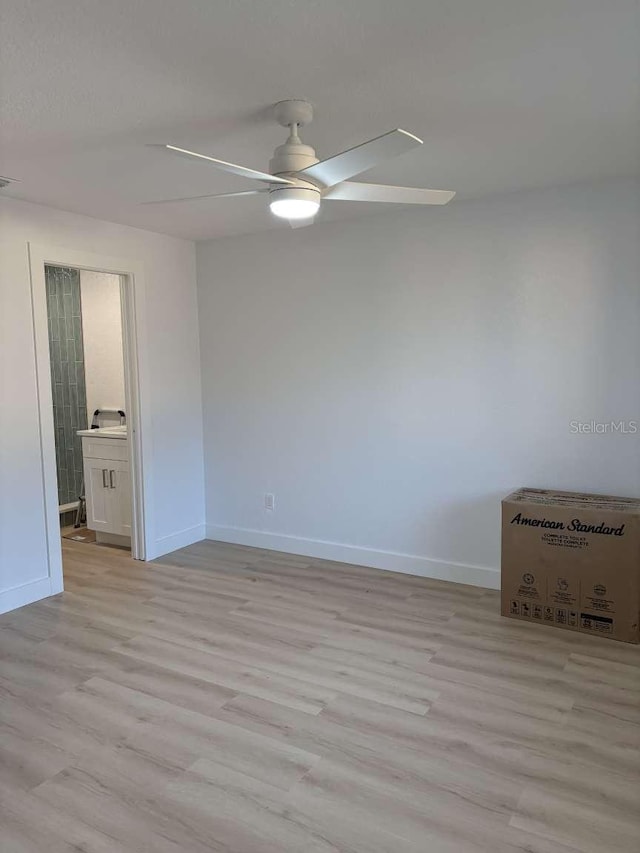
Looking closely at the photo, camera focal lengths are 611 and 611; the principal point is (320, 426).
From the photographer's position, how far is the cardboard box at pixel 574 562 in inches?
121

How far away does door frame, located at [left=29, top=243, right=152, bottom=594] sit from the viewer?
144 inches

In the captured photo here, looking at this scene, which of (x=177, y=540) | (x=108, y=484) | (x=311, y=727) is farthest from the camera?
(x=108, y=484)

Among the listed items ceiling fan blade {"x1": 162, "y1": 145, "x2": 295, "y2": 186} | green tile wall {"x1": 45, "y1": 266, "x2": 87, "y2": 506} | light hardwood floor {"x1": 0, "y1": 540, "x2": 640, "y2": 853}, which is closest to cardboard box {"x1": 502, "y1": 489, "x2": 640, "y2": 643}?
light hardwood floor {"x1": 0, "y1": 540, "x2": 640, "y2": 853}

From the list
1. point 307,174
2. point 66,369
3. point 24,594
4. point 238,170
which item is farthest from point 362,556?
point 66,369

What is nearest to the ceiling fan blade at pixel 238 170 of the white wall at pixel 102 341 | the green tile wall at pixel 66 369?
the white wall at pixel 102 341

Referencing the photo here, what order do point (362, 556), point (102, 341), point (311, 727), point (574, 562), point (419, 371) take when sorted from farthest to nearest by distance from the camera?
point (102, 341)
point (362, 556)
point (419, 371)
point (574, 562)
point (311, 727)

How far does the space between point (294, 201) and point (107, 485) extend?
3.44 meters

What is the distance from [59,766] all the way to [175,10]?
8.09 ft

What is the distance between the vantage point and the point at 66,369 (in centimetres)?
557

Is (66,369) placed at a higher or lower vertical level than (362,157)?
lower

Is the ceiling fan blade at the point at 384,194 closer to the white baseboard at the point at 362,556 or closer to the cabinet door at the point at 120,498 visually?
the white baseboard at the point at 362,556

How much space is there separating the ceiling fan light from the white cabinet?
9.82 ft

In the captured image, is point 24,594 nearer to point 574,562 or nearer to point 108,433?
point 108,433

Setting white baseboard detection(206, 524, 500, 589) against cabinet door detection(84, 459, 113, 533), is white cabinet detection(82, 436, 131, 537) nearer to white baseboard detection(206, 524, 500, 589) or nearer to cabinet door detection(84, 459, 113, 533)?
cabinet door detection(84, 459, 113, 533)
